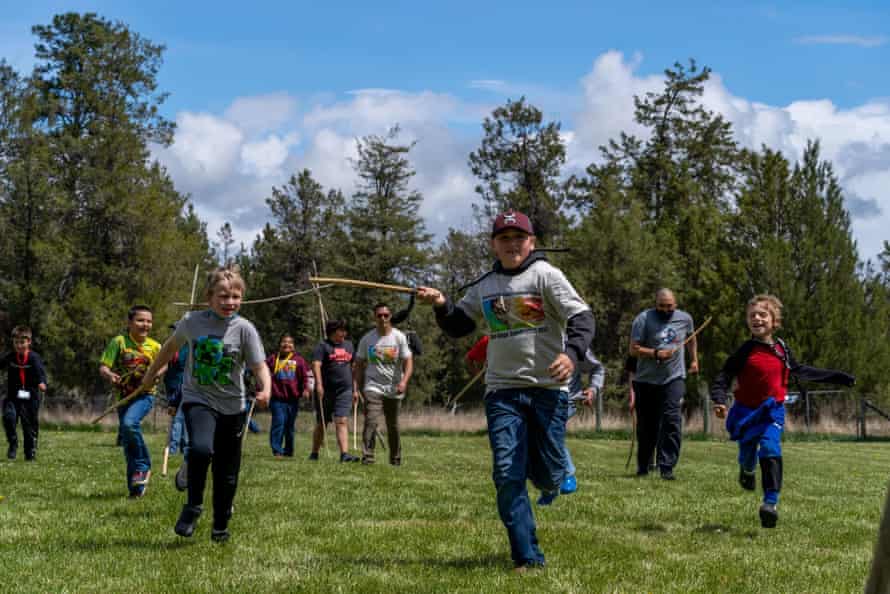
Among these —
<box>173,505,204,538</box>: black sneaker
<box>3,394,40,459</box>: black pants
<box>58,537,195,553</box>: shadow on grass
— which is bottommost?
<box>58,537,195,553</box>: shadow on grass

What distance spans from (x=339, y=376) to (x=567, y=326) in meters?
9.74

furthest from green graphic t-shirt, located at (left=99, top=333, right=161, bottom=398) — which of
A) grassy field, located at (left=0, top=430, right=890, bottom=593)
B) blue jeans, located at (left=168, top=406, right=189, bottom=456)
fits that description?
blue jeans, located at (left=168, top=406, right=189, bottom=456)

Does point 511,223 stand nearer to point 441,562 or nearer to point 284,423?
point 441,562

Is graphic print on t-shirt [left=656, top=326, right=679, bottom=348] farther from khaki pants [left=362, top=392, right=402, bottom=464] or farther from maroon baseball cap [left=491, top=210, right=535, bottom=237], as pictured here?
maroon baseball cap [left=491, top=210, right=535, bottom=237]

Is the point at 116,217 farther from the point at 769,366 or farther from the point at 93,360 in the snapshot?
the point at 769,366

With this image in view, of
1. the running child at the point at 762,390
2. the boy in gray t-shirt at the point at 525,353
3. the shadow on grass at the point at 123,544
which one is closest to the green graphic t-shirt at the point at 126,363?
the shadow on grass at the point at 123,544

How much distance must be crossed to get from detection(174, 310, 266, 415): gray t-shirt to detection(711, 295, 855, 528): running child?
3.38 metres

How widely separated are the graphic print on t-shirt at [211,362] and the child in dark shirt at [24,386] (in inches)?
346

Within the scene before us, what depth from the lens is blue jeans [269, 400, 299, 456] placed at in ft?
55.7

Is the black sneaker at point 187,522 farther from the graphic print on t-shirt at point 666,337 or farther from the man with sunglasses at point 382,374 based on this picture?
the man with sunglasses at point 382,374

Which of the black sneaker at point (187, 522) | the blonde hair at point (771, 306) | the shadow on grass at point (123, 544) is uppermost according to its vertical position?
the blonde hair at point (771, 306)

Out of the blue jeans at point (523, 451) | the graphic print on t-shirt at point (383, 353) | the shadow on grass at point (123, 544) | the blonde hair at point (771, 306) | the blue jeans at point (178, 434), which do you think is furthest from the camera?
the graphic print on t-shirt at point (383, 353)

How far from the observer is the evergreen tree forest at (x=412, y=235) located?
35.8m

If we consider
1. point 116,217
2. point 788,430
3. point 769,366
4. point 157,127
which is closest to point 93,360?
point 116,217
